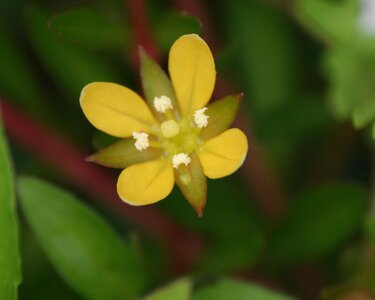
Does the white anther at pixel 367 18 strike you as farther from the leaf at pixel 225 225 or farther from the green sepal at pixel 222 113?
the green sepal at pixel 222 113

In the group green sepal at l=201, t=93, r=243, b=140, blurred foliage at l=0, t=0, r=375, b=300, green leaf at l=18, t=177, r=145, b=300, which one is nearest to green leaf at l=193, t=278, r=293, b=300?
blurred foliage at l=0, t=0, r=375, b=300

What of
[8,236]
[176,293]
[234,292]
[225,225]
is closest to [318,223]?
[225,225]

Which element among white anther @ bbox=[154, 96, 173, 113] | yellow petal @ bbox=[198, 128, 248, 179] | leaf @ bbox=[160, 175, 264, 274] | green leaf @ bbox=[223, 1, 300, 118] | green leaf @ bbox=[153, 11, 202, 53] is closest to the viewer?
yellow petal @ bbox=[198, 128, 248, 179]

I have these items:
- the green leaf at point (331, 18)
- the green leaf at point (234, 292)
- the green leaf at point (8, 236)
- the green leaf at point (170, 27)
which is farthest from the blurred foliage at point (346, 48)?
the green leaf at point (8, 236)

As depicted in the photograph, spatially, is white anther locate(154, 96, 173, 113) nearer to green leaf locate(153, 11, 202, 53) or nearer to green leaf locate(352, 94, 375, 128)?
green leaf locate(153, 11, 202, 53)

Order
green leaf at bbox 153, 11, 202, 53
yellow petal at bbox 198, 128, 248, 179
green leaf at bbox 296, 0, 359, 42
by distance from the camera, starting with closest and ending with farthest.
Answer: yellow petal at bbox 198, 128, 248, 179, green leaf at bbox 153, 11, 202, 53, green leaf at bbox 296, 0, 359, 42

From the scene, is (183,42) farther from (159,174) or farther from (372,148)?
(372,148)

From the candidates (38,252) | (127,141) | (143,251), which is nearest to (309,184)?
(143,251)
